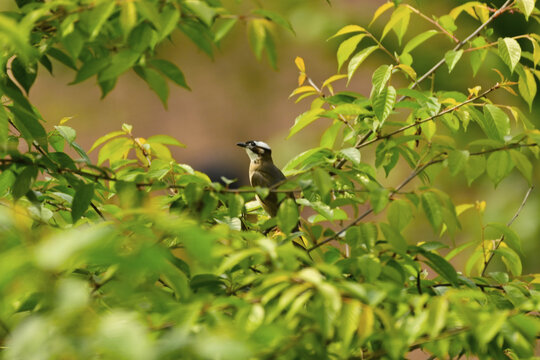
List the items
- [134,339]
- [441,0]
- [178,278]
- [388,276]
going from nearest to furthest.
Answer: [134,339], [178,278], [388,276], [441,0]

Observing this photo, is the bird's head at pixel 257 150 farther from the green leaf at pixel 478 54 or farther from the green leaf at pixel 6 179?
the green leaf at pixel 6 179

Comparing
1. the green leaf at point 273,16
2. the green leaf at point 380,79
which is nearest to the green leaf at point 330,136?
the green leaf at point 380,79

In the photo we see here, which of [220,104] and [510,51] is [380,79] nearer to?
[510,51]

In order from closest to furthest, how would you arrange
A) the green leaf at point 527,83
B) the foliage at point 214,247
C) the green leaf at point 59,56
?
the foliage at point 214,247
the green leaf at point 59,56
the green leaf at point 527,83

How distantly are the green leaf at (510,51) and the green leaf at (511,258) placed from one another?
0.46 meters

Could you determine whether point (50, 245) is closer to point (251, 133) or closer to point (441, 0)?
point (441, 0)

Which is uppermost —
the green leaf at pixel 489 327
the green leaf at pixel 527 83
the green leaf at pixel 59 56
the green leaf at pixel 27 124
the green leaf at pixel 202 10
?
the green leaf at pixel 202 10

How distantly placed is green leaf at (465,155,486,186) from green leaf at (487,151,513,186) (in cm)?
1

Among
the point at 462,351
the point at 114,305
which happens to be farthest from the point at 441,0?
the point at 114,305

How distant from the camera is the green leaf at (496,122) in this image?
59.2 inches

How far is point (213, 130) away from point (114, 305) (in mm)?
6865

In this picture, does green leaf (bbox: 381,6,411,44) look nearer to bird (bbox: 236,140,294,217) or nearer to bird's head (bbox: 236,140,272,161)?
bird (bbox: 236,140,294,217)

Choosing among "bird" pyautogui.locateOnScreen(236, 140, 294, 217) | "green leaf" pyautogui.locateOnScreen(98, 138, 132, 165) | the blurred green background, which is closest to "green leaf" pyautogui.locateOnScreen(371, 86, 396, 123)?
"green leaf" pyautogui.locateOnScreen(98, 138, 132, 165)

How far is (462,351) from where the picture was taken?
134 cm
